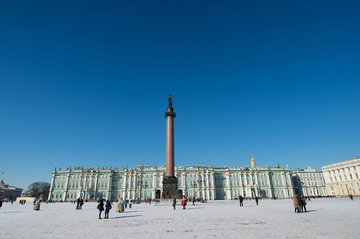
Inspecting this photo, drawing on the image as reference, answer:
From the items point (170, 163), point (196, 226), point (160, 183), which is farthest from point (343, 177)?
point (196, 226)

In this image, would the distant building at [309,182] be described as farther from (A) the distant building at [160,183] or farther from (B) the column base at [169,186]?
(B) the column base at [169,186]

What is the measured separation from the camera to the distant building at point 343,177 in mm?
67750

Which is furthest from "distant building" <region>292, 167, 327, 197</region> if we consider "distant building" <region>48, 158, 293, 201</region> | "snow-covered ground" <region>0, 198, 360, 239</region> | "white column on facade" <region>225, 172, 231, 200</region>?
"snow-covered ground" <region>0, 198, 360, 239</region>

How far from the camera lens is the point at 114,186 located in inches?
3292

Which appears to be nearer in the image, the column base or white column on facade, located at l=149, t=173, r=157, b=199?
the column base

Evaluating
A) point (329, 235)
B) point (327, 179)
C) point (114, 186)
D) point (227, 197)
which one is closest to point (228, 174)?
point (227, 197)

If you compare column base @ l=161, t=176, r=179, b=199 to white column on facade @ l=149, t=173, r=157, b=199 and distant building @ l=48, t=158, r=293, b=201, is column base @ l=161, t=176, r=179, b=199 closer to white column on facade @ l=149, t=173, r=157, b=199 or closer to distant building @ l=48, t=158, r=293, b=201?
distant building @ l=48, t=158, r=293, b=201

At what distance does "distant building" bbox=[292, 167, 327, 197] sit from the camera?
95.1 meters

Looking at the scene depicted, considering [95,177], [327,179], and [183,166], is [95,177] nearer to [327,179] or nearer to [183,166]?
[183,166]

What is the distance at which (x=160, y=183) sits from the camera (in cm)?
8200

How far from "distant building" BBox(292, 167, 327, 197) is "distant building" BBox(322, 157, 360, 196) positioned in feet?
55.0

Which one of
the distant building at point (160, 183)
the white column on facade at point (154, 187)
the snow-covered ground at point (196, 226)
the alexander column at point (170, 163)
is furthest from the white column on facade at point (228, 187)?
the snow-covered ground at point (196, 226)

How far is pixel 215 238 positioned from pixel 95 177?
86.6 meters

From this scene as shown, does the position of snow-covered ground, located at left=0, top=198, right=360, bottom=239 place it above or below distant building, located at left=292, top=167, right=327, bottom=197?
below
